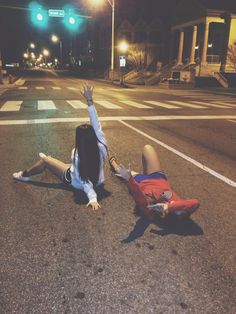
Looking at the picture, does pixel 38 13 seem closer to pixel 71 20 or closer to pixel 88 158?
pixel 71 20

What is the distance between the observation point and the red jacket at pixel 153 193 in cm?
338

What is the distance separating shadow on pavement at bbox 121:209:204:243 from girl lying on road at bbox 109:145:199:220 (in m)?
0.11

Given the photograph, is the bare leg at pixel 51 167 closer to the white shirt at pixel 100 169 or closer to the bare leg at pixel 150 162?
the white shirt at pixel 100 169

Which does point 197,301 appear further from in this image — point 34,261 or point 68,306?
point 34,261

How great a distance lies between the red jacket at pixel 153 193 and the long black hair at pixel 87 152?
571mm

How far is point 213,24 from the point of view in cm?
4150

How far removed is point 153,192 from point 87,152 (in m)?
0.97

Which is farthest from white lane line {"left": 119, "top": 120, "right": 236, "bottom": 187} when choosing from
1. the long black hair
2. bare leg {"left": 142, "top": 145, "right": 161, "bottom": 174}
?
the long black hair

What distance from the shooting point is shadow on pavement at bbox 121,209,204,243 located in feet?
11.6

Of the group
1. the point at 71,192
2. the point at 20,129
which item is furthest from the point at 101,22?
the point at 71,192

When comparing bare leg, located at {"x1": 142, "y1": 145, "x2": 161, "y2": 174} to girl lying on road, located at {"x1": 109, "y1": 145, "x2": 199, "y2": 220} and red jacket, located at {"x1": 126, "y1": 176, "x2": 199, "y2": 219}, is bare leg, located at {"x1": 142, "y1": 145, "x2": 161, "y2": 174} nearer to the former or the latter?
girl lying on road, located at {"x1": 109, "y1": 145, "x2": 199, "y2": 220}

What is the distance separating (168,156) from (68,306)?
15.2 feet

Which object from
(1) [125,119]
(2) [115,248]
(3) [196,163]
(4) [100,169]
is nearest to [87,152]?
(4) [100,169]

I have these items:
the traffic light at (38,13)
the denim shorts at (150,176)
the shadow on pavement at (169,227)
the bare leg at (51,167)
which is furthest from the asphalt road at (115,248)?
the traffic light at (38,13)
